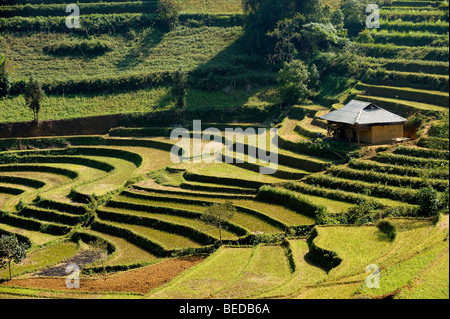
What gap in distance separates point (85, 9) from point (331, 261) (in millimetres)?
52131

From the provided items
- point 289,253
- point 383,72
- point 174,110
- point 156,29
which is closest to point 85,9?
→ point 156,29

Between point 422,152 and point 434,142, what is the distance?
857mm

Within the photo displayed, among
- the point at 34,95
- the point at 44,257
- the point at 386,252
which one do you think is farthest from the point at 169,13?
the point at 386,252

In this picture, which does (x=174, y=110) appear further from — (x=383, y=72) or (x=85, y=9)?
(x=85, y=9)

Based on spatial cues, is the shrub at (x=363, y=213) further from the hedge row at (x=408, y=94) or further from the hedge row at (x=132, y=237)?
A: the hedge row at (x=408, y=94)

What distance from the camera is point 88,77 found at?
2169 inches

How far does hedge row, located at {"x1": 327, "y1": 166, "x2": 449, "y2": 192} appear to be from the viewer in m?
27.9

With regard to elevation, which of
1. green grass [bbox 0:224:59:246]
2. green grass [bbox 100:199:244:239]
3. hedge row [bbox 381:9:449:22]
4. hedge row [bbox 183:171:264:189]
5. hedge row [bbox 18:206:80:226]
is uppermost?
hedge row [bbox 381:9:449:22]

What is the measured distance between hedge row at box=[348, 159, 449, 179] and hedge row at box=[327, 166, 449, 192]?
0.44 m

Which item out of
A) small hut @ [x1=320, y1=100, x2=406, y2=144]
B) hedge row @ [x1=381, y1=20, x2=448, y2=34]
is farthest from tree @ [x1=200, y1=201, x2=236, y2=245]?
hedge row @ [x1=381, y1=20, x2=448, y2=34]

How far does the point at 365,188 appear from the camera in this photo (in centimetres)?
2984

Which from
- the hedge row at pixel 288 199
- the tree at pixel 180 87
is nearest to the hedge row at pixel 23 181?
the tree at pixel 180 87

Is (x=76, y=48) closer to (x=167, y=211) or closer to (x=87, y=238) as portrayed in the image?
(x=87, y=238)

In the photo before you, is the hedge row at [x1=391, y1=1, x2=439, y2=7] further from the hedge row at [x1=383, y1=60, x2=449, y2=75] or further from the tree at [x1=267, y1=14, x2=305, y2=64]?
the hedge row at [x1=383, y1=60, x2=449, y2=75]
